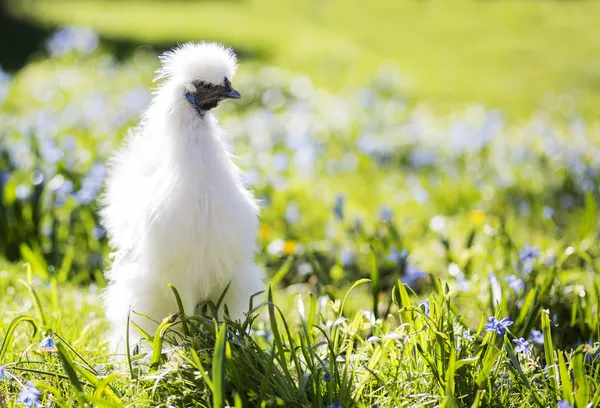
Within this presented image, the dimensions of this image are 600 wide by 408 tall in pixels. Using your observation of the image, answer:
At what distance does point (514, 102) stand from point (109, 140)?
6073mm

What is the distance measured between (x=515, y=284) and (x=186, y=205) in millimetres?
1520

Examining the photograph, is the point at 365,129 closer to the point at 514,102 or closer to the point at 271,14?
the point at 514,102

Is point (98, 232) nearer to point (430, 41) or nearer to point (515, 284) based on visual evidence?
point (515, 284)

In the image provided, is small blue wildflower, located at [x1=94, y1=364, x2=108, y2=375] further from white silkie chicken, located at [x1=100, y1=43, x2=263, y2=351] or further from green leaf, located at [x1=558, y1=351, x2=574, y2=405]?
green leaf, located at [x1=558, y1=351, x2=574, y2=405]

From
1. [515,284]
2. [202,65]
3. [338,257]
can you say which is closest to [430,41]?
[338,257]

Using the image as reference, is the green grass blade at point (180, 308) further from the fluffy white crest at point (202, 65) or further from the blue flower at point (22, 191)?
the blue flower at point (22, 191)

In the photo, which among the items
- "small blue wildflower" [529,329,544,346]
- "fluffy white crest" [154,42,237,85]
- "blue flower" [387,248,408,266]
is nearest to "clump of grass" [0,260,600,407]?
"small blue wildflower" [529,329,544,346]

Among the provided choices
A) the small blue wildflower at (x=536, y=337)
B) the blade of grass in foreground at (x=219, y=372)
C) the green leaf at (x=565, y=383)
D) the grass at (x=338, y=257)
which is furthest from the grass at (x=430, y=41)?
the blade of grass in foreground at (x=219, y=372)

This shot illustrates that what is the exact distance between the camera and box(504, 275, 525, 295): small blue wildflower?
3098 millimetres

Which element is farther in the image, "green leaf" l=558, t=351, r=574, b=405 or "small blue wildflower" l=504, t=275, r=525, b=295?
"small blue wildflower" l=504, t=275, r=525, b=295

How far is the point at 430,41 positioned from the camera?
11.8m

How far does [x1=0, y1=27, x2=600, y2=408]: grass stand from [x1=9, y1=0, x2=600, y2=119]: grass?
1.54 meters

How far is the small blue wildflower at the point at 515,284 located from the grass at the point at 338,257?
0.04 feet

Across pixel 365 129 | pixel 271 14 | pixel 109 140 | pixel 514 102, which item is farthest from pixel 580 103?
pixel 271 14
